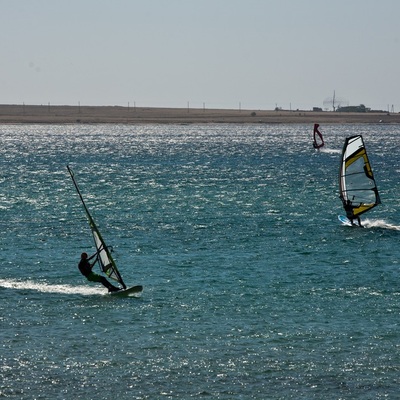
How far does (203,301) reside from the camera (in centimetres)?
2777

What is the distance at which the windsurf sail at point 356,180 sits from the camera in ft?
143

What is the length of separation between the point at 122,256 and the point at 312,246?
298 inches

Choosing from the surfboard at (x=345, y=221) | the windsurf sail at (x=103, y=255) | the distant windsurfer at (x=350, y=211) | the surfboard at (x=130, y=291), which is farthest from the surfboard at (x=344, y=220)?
the surfboard at (x=130, y=291)

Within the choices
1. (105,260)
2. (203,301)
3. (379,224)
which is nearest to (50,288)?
(105,260)

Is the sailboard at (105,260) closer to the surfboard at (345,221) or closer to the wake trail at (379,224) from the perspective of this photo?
the surfboard at (345,221)

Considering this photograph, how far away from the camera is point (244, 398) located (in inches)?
779

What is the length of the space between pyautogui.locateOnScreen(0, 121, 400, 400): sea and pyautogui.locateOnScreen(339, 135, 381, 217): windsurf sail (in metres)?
1.19

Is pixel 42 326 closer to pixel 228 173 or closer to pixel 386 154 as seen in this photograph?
pixel 228 173

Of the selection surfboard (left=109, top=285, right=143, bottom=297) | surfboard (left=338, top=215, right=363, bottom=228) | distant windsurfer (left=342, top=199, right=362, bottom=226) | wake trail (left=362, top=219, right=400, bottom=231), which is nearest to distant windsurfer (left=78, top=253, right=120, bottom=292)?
surfboard (left=109, top=285, right=143, bottom=297)

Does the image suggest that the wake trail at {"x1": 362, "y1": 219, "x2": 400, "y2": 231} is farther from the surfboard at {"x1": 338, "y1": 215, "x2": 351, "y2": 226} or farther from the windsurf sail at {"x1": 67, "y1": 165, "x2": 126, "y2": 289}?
the windsurf sail at {"x1": 67, "y1": 165, "x2": 126, "y2": 289}

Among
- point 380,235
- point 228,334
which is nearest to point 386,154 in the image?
point 380,235

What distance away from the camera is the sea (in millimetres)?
20984

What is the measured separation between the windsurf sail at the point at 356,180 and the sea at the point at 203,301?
3.91 feet

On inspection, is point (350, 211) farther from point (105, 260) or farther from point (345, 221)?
point (105, 260)
